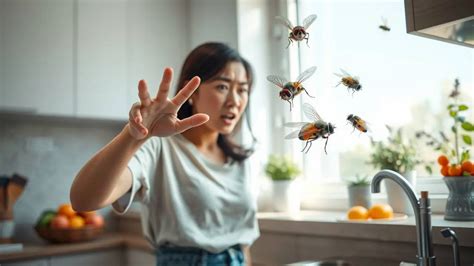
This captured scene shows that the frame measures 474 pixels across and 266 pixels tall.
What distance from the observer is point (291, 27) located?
0.60 m

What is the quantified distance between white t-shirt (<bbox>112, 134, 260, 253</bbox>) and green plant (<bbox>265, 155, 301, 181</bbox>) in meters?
0.33

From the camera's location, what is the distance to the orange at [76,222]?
79.4 inches

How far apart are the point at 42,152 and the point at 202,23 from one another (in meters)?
1.01

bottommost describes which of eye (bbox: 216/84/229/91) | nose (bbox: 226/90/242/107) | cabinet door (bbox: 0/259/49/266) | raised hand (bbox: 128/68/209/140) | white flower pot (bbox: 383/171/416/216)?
cabinet door (bbox: 0/259/49/266)

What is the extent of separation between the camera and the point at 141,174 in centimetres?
111

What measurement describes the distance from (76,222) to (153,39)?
896mm

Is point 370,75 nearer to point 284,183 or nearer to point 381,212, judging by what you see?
point 381,212

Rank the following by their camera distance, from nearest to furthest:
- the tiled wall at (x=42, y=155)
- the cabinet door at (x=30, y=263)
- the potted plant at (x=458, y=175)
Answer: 1. the potted plant at (x=458, y=175)
2. the cabinet door at (x=30, y=263)
3. the tiled wall at (x=42, y=155)

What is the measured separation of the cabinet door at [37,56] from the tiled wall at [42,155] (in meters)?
0.18

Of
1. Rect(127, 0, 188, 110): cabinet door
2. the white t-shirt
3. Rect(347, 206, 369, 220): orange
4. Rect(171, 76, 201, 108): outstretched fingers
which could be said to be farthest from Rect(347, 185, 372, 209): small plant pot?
Rect(127, 0, 188, 110): cabinet door

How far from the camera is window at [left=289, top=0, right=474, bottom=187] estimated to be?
0.78 m

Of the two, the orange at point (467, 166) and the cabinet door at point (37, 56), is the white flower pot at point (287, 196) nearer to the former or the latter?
the orange at point (467, 166)

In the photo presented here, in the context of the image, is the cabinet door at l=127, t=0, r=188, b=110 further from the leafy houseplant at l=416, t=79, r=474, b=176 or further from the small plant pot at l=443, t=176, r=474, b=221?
the small plant pot at l=443, t=176, r=474, b=221

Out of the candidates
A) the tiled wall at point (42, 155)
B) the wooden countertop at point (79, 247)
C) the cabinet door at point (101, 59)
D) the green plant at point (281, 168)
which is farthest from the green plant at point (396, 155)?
the tiled wall at point (42, 155)
